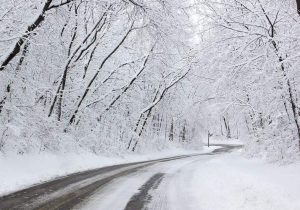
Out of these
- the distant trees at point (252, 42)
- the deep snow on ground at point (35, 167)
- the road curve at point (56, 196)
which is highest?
the distant trees at point (252, 42)

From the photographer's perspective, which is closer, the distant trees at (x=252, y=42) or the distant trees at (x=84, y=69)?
the distant trees at (x=252, y=42)

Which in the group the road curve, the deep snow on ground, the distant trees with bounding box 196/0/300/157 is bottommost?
the road curve

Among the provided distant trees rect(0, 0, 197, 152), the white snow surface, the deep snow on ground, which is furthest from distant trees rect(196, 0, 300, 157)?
the deep snow on ground

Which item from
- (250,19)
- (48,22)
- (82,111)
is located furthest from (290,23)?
(82,111)

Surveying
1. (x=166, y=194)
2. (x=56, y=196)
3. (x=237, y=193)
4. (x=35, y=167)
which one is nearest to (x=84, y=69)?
(x=35, y=167)

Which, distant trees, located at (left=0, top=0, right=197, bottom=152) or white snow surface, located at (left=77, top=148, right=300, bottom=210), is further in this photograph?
distant trees, located at (left=0, top=0, right=197, bottom=152)

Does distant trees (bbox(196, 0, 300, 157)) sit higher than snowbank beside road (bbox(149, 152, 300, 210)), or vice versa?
distant trees (bbox(196, 0, 300, 157))

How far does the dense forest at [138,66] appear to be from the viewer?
40.6 feet

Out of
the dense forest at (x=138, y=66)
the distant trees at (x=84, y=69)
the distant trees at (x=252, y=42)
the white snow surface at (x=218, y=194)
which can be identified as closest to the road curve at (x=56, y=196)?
the white snow surface at (x=218, y=194)

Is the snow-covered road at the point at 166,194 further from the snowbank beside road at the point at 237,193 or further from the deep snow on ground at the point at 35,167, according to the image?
the deep snow on ground at the point at 35,167

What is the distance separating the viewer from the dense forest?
12.4m

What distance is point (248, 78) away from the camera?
1491 cm

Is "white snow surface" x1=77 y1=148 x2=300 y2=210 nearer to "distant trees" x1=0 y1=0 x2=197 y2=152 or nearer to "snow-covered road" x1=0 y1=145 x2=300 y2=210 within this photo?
"snow-covered road" x1=0 y1=145 x2=300 y2=210

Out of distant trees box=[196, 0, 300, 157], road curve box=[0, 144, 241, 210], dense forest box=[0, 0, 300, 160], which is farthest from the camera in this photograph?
dense forest box=[0, 0, 300, 160]
